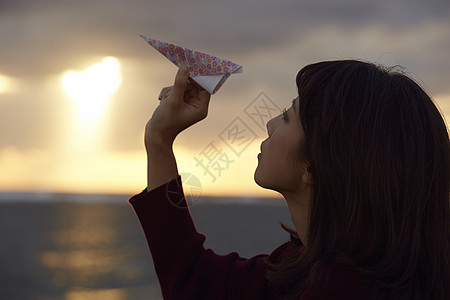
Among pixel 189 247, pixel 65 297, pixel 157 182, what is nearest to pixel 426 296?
pixel 189 247

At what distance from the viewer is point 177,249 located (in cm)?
199

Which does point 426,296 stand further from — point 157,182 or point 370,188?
point 157,182

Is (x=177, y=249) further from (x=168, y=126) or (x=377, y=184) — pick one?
(x=377, y=184)

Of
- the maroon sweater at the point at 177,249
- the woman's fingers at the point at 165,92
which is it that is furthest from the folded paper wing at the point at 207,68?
the maroon sweater at the point at 177,249

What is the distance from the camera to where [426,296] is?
1.76m

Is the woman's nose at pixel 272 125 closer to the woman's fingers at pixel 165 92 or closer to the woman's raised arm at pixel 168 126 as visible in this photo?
the woman's raised arm at pixel 168 126

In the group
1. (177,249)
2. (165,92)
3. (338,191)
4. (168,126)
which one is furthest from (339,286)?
(165,92)

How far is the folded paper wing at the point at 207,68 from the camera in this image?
6.45 feet

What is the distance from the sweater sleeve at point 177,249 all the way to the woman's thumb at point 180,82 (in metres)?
0.33

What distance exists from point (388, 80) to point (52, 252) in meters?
36.6

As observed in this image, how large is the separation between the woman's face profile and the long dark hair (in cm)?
4

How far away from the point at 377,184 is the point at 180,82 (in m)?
0.78

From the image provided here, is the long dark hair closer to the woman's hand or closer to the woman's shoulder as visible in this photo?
the woman's shoulder

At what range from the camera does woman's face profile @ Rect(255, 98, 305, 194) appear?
1920 millimetres
